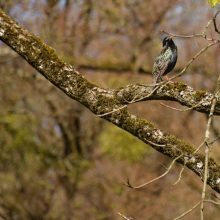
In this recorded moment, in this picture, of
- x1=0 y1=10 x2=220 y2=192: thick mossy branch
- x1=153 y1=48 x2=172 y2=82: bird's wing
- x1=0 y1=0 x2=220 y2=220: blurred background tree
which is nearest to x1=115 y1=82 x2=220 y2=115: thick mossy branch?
x1=0 y1=10 x2=220 y2=192: thick mossy branch

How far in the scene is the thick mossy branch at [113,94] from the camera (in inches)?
223

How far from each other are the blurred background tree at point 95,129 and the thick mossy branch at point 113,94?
10.6m

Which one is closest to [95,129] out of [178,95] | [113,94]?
[113,94]

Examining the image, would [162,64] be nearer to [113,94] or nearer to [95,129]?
[113,94]

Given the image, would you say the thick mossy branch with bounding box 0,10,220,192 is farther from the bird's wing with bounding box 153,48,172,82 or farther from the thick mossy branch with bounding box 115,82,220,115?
the bird's wing with bounding box 153,48,172,82

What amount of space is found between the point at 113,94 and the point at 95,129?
14970 millimetres

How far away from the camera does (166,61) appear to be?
596 cm

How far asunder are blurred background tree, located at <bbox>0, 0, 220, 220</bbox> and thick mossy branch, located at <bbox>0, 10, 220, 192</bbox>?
10.6 meters

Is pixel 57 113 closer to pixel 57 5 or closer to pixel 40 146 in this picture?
pixel 40 146

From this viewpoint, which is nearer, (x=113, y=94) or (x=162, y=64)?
(x=113, y=94)

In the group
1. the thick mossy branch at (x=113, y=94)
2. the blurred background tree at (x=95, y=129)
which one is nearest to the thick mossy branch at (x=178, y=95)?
the thick mossy branch at (x=113, y=94)

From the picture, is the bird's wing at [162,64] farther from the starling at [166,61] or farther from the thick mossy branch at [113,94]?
the thick mossy branch at [113,94]

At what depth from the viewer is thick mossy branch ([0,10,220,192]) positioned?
5.67 metres

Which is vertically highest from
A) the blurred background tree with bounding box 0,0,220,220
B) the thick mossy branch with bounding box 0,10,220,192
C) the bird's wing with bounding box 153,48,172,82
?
the blurred background tree with bounding box 0,0,220,220
